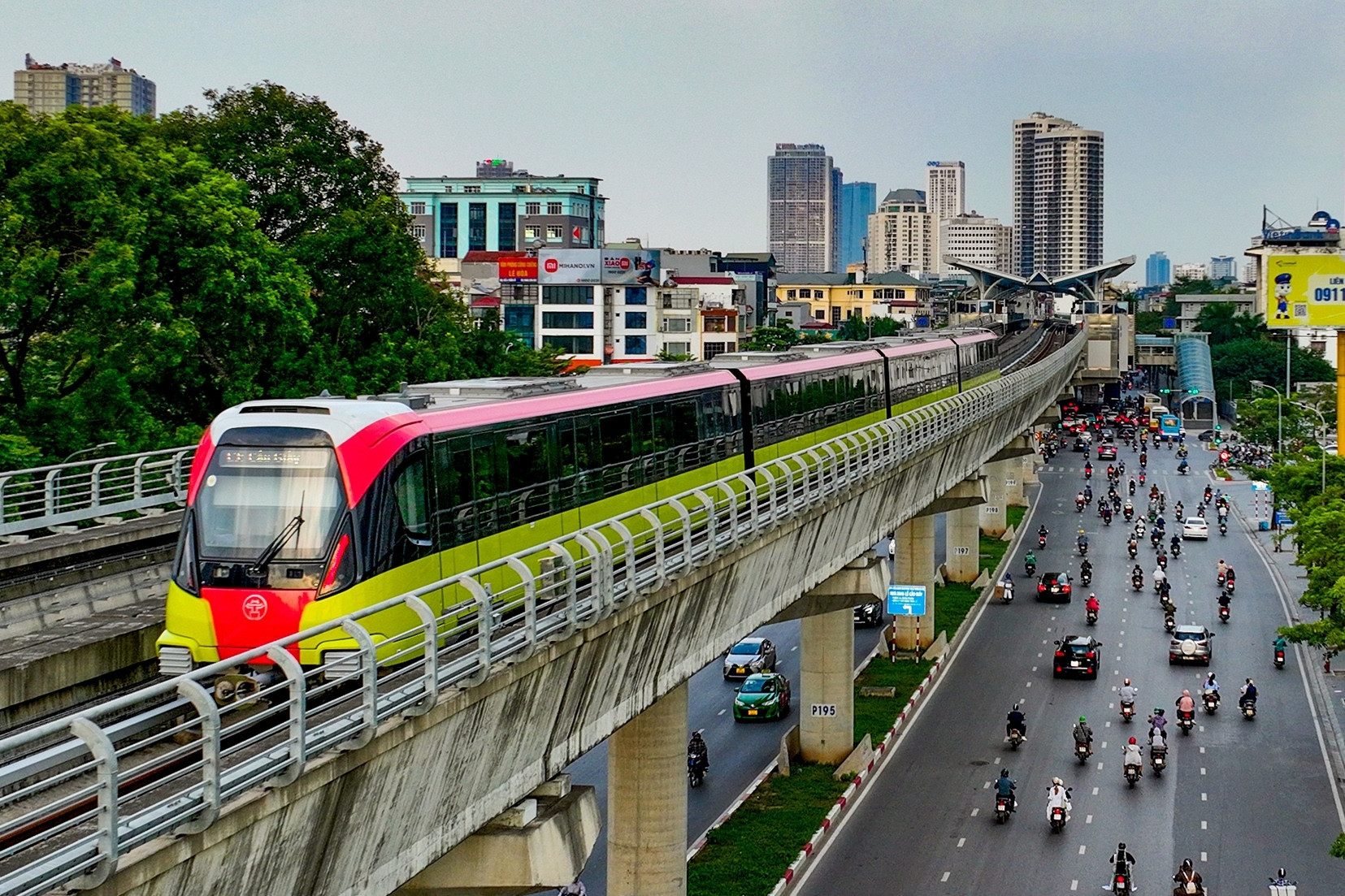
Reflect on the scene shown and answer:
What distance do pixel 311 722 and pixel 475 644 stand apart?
3.43m

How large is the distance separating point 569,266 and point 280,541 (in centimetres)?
9631

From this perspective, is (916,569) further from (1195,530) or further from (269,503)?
(269,503)

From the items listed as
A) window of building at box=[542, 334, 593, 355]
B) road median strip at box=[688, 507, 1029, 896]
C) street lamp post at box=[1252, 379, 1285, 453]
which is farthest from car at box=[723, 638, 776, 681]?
window of building at box=[542, 334, 593, 355]

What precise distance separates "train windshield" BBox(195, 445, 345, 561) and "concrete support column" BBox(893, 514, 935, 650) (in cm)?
4095

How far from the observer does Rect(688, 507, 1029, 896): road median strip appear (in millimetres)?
33000

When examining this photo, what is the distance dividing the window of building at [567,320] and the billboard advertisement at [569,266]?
1994 mm

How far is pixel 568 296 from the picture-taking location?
359 feet

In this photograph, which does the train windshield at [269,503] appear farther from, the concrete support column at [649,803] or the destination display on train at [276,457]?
the concrete support column at [649,803]

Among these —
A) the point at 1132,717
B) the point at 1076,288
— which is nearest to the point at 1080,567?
the point at 1132,717

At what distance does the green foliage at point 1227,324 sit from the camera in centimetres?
18238

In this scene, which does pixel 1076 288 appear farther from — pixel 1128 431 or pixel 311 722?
pixel 311 722

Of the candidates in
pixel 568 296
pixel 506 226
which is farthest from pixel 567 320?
pixel 506 226

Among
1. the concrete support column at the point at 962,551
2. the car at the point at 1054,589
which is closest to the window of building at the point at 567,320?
the concrete support column at the point at 962,551

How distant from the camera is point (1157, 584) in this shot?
66.2 metres
